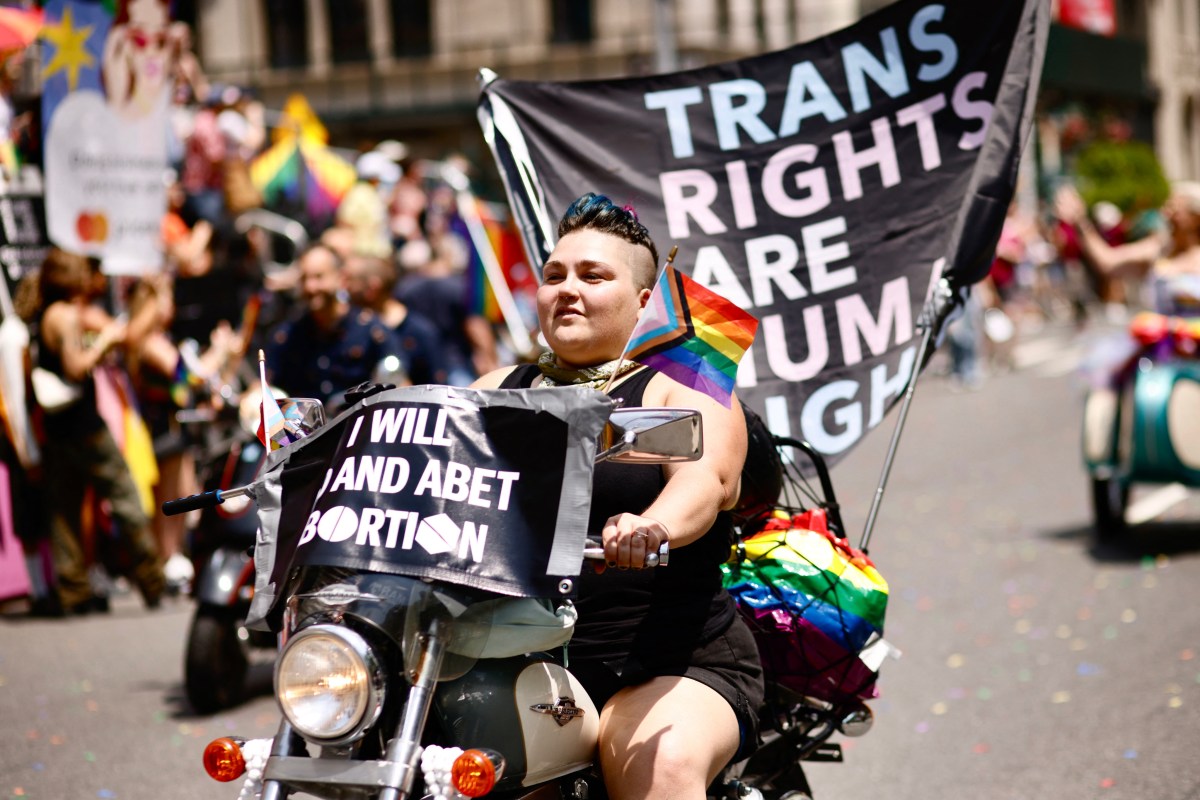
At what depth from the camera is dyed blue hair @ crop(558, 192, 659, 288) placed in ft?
11.3

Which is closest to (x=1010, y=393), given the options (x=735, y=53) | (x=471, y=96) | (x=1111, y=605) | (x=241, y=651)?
(x=1111, y=605)

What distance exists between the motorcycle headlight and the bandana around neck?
95 centimetres

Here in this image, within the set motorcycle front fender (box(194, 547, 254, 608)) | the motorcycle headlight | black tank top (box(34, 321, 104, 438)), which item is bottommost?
motorcycle front fender (box(194, 547, 254, 608))

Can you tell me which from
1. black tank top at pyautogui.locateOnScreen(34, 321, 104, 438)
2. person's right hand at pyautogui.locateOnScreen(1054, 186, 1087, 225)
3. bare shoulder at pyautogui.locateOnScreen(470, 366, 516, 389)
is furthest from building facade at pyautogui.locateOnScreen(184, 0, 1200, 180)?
bare shoulder at pyautogui.locateOnScreen(470, 366, 516, 389)

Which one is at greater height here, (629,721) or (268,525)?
(268,525)

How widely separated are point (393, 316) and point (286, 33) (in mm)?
30747

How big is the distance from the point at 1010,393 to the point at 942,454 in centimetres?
Answer: 520

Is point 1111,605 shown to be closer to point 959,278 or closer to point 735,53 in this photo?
point 959,278

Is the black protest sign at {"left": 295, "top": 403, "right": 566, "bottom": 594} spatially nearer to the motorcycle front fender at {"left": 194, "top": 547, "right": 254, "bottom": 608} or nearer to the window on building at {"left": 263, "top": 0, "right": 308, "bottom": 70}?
the motorcycle front fender at {"left": 194, "top": 547, "right": 254, "bottom": 608}

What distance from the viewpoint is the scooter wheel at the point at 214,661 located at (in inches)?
261

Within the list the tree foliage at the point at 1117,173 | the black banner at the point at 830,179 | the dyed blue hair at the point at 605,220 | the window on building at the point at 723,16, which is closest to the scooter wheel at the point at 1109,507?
the black banner at the point at 830,179

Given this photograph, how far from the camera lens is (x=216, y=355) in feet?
29.5

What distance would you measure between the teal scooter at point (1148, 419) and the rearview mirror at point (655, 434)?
6.79 m

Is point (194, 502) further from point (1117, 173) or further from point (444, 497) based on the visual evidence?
point (1117, 173)
